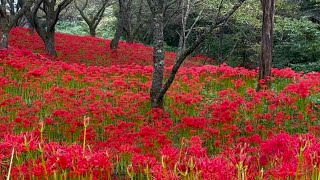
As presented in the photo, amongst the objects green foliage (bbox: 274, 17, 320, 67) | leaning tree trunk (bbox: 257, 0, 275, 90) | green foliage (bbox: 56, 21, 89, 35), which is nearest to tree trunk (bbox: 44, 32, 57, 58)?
green foliage (bbox: 274, 17, 320, 67)

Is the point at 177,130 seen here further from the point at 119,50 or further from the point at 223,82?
the point at 119,50

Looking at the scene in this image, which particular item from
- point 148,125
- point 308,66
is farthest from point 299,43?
point 148,125

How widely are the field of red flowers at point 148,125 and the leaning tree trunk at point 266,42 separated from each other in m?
0.58

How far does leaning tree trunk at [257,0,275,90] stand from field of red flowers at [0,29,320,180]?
580 millimetres

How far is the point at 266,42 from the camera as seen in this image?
33.5 feet

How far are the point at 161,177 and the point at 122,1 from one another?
696 inches

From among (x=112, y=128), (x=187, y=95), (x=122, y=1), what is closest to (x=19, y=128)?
(x=112, y=128)

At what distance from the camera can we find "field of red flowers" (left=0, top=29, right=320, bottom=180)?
10.2 feet

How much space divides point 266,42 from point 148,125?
4213mm

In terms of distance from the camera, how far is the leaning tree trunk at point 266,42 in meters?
9.88

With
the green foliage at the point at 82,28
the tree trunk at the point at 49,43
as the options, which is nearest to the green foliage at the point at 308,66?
the tree trunk at the point at 49,43

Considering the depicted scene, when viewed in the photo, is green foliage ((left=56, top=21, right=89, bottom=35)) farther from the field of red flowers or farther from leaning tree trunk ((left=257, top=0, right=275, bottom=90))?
leaning tree trunk ((left=257, top=0, right=275, bottom=90))

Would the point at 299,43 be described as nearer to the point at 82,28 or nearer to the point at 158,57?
the point at 158,57

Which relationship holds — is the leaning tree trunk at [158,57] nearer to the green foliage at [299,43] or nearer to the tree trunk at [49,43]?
the green foliage at [299,43]
